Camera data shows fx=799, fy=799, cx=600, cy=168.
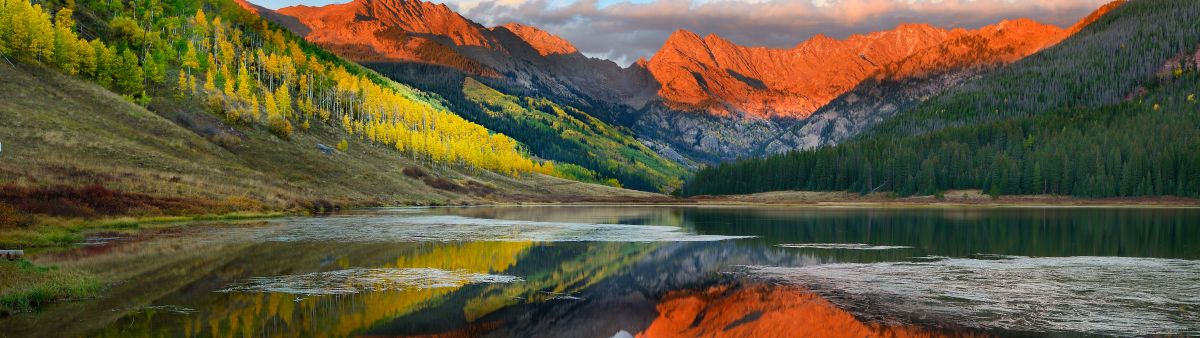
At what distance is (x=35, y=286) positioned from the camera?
27.0 m

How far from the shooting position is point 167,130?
398 feet

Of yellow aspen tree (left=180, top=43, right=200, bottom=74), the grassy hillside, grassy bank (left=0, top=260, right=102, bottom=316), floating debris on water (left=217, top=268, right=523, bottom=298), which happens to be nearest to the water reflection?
floating debris on water (left=217, top=268, right=523, bottom=298)

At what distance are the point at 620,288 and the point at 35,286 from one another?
21758mm

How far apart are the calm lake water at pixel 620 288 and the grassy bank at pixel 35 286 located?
0.95 meters

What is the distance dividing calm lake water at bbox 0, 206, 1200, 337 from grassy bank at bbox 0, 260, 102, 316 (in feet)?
3.12

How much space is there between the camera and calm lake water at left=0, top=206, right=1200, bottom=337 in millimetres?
24703

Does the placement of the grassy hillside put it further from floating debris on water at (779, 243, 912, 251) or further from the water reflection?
floating debris on water at (779, 243, 912, 251)

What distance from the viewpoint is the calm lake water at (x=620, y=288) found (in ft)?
81.0

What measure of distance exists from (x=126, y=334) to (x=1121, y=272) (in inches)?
1656

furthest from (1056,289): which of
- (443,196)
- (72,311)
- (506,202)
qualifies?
(506,202)

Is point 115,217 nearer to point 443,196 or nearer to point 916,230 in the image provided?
point 916,230

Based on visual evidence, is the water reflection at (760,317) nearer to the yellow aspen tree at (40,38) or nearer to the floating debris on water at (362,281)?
the floating debris on water at (362,281)

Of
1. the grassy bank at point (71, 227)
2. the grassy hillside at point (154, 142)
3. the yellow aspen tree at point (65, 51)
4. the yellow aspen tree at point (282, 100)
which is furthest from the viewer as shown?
the yellow aspen tree at point (282, 100)

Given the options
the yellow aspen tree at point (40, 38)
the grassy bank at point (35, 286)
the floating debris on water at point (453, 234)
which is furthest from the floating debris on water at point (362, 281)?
the yellow aspen tree at point (40, 38)
